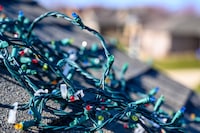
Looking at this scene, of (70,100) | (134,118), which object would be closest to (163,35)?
(134,118)

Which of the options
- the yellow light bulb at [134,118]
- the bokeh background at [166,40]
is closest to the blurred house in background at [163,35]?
the bokeh background at [166,40]

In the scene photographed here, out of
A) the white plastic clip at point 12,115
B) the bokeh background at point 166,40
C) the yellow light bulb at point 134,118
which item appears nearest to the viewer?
the white plastic clip at point 12,115

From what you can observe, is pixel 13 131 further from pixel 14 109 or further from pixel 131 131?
pixel 131 131

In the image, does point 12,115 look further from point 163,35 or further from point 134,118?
point 163,35

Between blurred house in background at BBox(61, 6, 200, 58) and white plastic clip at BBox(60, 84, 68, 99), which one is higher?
blurred house in background at BBox(61, 6, 200, 58)

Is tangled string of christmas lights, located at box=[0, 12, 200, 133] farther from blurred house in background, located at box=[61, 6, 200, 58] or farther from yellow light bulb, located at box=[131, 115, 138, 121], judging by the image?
blurred house in background, located at box=[61, 6, 200, 58]

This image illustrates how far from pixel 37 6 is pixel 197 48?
23457mm

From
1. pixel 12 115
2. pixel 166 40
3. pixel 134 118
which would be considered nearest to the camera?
pixel 12 115

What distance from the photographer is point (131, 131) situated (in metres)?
1.18

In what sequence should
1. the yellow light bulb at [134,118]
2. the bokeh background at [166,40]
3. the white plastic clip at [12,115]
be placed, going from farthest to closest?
the bokeh background at [166,40]
the yellow light bulb at [134,118]
the white plastic clip at [12,115]

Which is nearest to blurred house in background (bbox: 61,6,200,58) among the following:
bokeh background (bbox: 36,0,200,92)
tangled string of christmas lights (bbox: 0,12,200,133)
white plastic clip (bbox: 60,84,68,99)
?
bokeh background (bbox: 36,0,200,92)

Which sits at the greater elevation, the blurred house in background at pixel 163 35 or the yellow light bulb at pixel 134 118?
the blurred house in background at pixel 163 35

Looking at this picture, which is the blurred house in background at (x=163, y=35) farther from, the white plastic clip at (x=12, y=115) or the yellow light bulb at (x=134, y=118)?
the white plastic clip at (x=12, y=115)

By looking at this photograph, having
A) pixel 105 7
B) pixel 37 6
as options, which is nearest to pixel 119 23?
pixel 105 7
